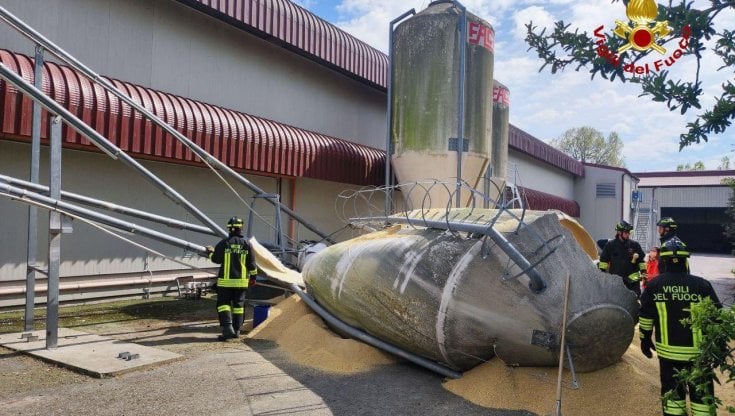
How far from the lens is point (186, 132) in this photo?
1020 cm

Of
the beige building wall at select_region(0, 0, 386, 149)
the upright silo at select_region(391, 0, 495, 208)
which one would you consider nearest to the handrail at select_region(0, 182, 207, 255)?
the beige building wall at select_region(0, 0, 386, 149)

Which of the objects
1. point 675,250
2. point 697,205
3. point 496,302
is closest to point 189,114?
point 496,302

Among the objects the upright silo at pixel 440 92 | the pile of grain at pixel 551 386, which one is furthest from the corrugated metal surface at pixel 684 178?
the pile of grain at pixel 551 386

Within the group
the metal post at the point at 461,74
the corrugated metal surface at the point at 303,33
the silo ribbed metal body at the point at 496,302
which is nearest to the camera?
the silo ribbed metal body at the point at 496,302

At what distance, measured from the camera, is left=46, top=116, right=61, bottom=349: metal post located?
628 cm

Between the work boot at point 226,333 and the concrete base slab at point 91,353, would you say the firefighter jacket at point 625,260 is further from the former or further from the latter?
the concrete base slab at point 91,353

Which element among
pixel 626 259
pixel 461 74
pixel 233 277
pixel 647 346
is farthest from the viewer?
pixel 461 74

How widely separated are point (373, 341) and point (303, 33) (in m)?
9.31

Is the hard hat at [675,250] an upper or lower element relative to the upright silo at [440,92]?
lower

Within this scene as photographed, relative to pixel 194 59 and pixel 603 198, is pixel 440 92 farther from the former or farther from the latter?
pixel 603 198

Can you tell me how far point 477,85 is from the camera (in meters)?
12.6

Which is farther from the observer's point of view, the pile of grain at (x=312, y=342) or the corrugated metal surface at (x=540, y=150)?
the corrugated metal surface at (x=540, y=150)

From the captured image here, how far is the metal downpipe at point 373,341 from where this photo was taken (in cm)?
561

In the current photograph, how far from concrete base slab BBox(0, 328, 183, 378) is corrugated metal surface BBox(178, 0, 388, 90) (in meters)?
7.10
